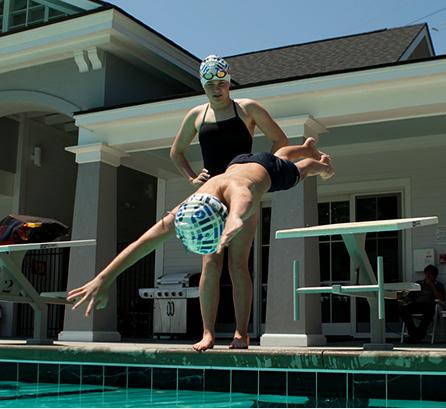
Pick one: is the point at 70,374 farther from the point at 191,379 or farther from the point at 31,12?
the point at 31,12

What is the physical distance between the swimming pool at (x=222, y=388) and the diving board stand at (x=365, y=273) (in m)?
0.61

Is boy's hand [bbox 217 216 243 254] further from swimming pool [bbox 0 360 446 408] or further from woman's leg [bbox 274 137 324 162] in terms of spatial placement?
swimming pool [bbox 0 360 446 408]

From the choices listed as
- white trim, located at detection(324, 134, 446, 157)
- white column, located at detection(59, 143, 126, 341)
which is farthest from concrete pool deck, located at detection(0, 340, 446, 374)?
white trim, located at detection(324, 134, 446, 157)

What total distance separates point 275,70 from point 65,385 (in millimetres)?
8467

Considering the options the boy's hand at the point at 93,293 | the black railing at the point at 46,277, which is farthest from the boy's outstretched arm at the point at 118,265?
the black railing at the point at 46,277

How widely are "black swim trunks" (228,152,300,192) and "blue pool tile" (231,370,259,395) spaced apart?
1549mm

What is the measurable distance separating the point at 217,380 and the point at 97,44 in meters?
6.17

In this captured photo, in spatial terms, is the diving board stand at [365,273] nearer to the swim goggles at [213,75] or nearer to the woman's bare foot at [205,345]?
the woman's bare foot at [205,345]

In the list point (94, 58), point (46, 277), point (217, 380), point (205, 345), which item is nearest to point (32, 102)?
point (94, 58)

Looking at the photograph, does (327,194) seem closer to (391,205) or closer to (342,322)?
(391,205)

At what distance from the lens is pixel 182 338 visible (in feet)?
36.4

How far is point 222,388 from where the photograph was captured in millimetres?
4781

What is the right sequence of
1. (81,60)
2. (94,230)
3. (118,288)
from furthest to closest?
(118,288) < (81,60) < (94,230)

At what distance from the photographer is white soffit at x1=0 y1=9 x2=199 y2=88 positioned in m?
9.37
